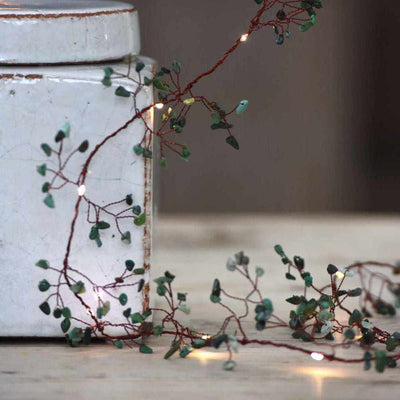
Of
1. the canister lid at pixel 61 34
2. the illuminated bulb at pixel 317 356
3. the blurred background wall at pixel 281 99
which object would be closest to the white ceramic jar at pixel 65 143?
the canister lid at pixel 61 34

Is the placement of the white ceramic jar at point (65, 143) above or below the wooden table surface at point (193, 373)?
above

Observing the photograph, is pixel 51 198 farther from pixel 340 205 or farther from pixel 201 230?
pixel 340 205

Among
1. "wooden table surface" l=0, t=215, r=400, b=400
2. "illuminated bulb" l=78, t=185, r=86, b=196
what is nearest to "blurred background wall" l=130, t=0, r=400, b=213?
"wooden table surface" l=0, t=215, r=400, b=400

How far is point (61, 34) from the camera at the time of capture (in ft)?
2.62

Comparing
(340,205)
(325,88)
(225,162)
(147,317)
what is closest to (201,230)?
(147,317)

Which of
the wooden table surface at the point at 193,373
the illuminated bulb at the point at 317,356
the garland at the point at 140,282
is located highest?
the garland at the point at 140,282

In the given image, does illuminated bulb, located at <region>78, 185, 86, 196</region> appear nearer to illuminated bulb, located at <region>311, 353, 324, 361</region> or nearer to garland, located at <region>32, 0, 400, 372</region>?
garland, located at <region>32, 0, 400, 372</region>

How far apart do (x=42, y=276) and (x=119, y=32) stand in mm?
227

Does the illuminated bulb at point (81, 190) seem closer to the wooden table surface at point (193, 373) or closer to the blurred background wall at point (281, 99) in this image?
the wooden table surface at point (193, 373)

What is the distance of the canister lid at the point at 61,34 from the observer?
31.3 inches

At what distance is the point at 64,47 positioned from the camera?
2.64 feet

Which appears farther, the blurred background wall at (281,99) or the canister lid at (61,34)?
the blurred background wall at (281,99)

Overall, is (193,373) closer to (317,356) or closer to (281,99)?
(317,356)

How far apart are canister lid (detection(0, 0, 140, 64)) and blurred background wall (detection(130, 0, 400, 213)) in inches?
45.0
